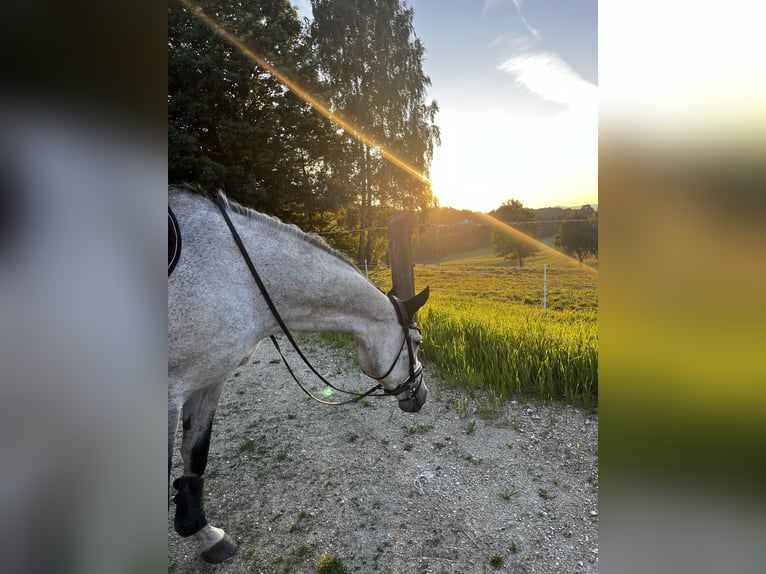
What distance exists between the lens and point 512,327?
4129 millimetres

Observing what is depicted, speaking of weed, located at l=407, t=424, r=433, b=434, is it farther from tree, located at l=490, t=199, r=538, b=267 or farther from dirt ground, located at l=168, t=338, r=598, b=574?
tree, located at l=490, t=199, r=538, b=267

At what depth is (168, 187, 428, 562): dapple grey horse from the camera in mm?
1390

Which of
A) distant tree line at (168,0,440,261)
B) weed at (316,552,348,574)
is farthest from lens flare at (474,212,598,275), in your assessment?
weed at (316,552,348,574)

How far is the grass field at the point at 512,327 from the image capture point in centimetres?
340

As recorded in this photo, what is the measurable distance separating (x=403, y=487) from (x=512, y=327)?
2430 millimetres

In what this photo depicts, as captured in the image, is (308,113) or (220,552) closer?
(220,552)

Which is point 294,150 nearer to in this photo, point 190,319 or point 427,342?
point 427,342

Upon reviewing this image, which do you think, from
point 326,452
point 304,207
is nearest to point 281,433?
point 326,452

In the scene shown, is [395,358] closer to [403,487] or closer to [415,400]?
[415,400]

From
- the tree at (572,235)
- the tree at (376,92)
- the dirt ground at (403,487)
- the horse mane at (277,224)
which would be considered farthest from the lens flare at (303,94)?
the tree at (572,235)

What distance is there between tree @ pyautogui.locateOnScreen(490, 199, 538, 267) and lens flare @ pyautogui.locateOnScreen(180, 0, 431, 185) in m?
4.43

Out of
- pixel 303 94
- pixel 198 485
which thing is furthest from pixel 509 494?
pixel 303 94
